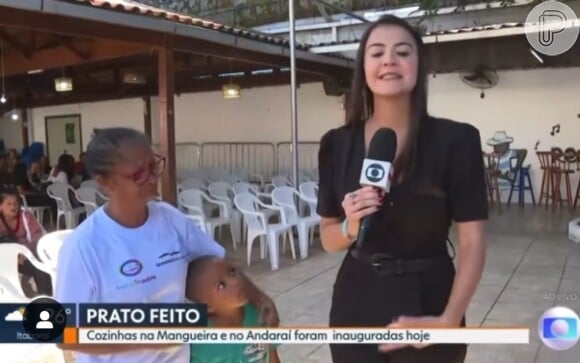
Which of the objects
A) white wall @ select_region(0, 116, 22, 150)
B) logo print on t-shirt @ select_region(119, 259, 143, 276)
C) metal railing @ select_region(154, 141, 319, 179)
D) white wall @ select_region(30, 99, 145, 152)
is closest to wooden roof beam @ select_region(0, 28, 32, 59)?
metal railing @ select_region(154, 141, 319, 179)

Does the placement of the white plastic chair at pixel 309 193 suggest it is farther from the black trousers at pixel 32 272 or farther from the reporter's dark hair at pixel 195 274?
the reporter's dark hair at pixel 195 274

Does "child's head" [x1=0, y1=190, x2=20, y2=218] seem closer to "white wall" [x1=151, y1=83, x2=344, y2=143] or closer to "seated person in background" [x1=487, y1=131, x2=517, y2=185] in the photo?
"white wall" [x1=151, y1=83, x2=344, y2=143]

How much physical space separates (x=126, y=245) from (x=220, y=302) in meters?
0.27

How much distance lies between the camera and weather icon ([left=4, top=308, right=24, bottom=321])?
113cm

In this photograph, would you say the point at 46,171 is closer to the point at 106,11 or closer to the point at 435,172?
the point at 106,11

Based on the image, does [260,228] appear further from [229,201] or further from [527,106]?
[527,106]

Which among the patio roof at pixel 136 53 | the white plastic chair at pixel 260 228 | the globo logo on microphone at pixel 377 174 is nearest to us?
the globo logo on microphone at pixel 377 174

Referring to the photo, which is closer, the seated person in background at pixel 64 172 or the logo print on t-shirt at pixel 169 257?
the logo print on t-shirt at pixel 169 257

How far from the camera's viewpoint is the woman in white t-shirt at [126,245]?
37.3 inches

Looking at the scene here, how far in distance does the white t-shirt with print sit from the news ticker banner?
0.03m

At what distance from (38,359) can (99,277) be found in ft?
2.24

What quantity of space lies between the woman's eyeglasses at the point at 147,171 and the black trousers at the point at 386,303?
427 mm

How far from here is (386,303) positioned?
105cm

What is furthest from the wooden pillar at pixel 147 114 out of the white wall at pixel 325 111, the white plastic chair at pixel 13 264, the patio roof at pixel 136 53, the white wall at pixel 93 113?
the white plastic chair at pixel 13 264
